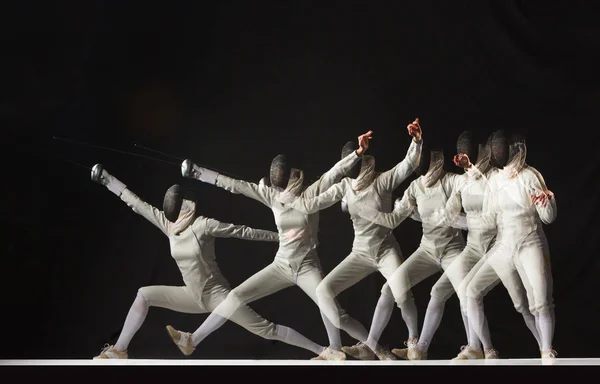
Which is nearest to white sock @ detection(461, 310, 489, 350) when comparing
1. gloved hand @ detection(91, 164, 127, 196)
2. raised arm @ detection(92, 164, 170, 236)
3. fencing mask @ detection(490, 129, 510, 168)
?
fencing mask @ detection(490, 129, 510, 168)

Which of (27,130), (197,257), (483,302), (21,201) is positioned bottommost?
(483,302)

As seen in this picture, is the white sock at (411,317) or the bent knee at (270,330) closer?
the white sock at (411,317)

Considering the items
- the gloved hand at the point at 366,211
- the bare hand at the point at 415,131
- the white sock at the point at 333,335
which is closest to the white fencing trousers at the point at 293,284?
the white sock at the point at 333,335

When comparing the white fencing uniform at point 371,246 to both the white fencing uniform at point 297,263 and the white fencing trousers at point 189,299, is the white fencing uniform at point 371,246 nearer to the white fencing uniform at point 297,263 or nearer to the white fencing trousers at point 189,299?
the white fencing uniform at point 297,263

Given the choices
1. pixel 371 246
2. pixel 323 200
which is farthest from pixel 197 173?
pixel 371 246

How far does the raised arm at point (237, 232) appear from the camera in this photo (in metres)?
4.20

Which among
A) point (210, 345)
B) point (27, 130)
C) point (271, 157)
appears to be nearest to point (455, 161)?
point (271, 157)

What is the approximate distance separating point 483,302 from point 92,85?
2.69 m

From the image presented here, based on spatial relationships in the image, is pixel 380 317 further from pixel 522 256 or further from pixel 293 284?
pixel 522 256

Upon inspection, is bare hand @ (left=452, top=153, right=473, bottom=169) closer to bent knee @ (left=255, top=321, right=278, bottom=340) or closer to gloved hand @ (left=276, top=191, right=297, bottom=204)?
gloved hand @ (left=276, top=191, right=297, bottom=204)

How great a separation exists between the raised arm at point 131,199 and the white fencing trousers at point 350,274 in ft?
3.35

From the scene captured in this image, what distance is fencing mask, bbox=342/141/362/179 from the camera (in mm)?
4141

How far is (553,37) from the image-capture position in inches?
165
